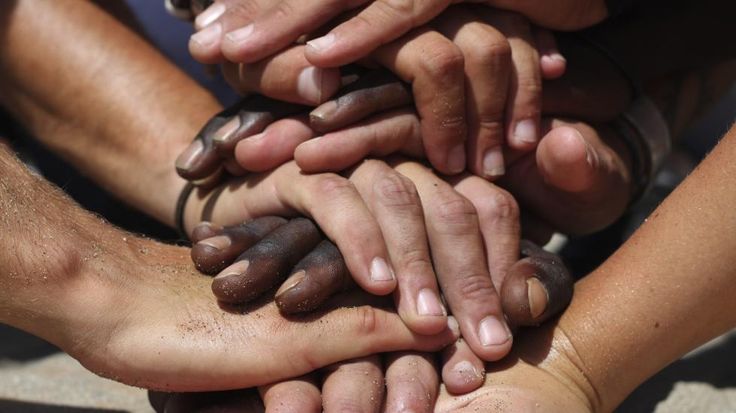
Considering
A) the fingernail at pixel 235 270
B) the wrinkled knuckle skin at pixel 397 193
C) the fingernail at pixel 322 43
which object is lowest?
the wrinkled knuckle skin at pixel 397 193

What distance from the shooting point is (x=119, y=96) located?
2.09 meters

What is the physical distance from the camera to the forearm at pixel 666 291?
4.86 ft

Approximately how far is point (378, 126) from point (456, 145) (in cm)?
13

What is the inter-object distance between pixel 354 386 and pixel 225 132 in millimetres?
526

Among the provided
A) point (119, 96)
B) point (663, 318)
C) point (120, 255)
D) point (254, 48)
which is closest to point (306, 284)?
point (120, 255)

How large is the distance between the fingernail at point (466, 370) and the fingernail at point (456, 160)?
1.17ft

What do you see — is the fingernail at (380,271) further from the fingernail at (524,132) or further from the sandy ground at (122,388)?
the sandy ground at (122,388)

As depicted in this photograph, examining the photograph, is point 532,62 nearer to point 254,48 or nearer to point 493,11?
point 493,11

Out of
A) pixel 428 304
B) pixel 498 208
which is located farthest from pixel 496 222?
pixel 428 304

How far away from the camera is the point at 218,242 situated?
1.52 meters

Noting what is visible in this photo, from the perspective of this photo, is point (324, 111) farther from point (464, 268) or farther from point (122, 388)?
point (122, 388)

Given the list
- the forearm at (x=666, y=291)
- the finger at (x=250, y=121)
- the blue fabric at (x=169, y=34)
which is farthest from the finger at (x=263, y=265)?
the blue fabric at (x=169, y=34)

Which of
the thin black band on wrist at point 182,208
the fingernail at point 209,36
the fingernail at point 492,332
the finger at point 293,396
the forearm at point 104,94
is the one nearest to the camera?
the finger at point 293,396

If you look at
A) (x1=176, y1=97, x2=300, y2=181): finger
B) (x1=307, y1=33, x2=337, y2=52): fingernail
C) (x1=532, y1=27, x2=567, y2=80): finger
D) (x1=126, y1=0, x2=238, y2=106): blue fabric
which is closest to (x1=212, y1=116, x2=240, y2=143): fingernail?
(x1=176, y1=97, x2=300, y2=181): finger
